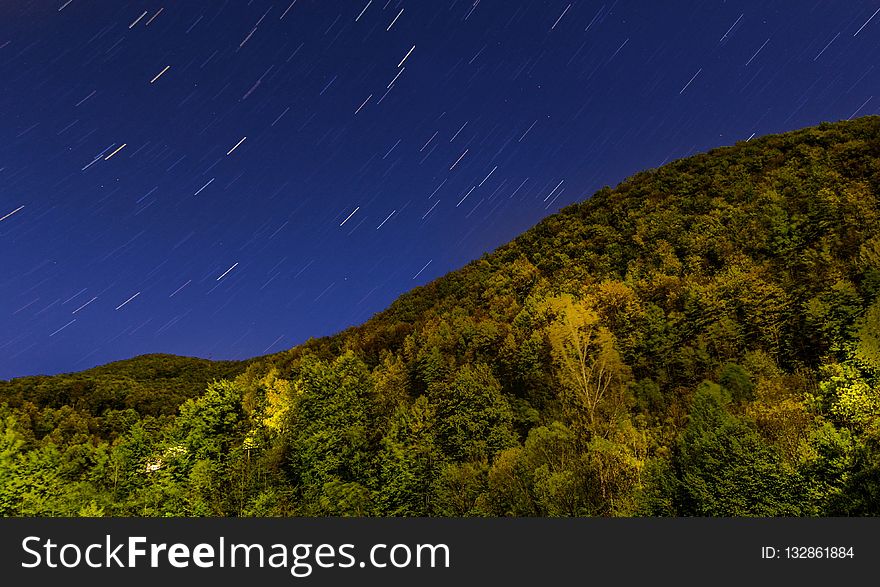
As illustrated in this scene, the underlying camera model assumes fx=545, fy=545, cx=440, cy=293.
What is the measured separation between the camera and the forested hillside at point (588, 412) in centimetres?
2884

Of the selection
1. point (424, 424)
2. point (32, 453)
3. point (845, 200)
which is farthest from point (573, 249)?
point (32, 453)

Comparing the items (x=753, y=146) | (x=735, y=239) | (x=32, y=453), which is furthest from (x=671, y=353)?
(x=753, y=146)

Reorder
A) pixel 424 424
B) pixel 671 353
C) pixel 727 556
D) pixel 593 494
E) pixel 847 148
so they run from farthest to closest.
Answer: pixel 847 148, pixel 671 353, pixel 424 424, pixel 593 494, pixel 727 556

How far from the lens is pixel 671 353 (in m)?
60.3

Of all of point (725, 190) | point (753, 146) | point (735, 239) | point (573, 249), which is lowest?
point (735, 239)

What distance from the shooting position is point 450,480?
1578 inches

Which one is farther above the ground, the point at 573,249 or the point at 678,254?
the point at 573,249

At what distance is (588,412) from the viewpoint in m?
41.5

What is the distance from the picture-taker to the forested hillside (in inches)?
1136

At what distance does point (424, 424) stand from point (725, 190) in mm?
99963

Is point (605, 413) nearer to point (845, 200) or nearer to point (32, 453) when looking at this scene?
point (32, 453)

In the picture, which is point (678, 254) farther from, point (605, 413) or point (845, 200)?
point (605, 413)

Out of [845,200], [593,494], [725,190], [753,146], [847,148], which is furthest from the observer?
[753,146]

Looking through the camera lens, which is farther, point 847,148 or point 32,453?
point 847,148
